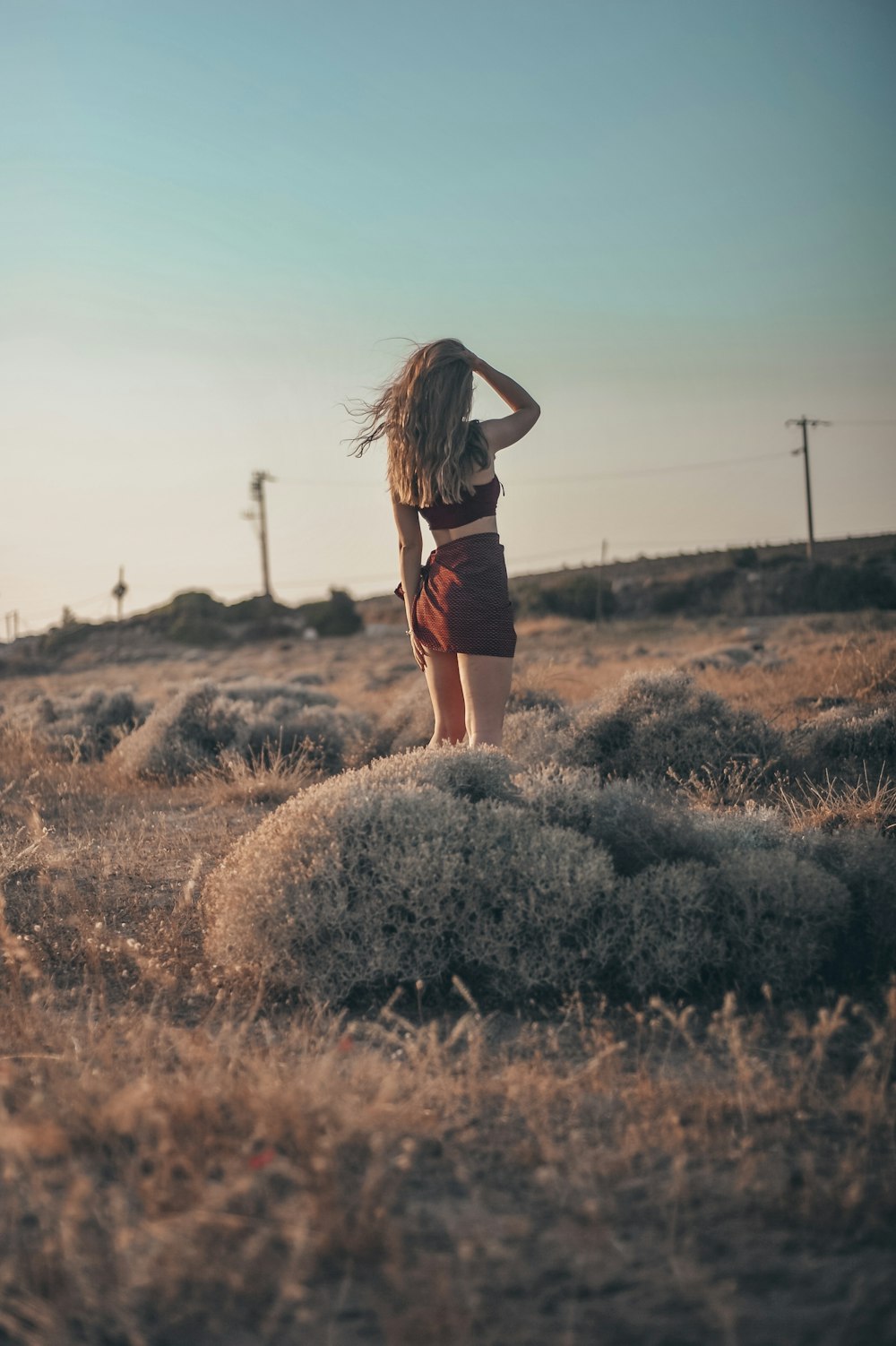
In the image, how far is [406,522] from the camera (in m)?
4.62

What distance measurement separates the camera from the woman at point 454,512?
4.31 metres

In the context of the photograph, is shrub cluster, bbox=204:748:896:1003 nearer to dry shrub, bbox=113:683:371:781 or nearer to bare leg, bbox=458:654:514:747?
bare leg, bbox=458:654:514:747

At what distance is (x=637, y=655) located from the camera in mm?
20328

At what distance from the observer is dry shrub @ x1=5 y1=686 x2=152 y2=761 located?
9.57 m

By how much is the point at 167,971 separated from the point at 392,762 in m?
1.09

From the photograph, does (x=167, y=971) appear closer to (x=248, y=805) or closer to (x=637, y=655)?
(x=248, y=805)

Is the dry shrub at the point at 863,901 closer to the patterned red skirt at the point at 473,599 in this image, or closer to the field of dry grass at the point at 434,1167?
the field of dry grass at the point at 434,1167

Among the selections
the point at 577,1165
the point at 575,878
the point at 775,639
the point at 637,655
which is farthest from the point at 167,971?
the point at 775,639

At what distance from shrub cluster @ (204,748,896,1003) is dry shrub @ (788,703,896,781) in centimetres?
293

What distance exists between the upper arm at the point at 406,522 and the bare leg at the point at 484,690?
1.93 ft

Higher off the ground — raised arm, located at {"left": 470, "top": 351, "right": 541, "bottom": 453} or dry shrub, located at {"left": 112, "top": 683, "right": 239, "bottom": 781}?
raised arm, located at {"left": 470, "top": 351, "right": 541, "bottom": 453}

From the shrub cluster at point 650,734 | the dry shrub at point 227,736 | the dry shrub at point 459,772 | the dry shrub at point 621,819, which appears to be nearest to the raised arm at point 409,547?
the dry shrub at point 459,772

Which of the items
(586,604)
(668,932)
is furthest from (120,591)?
(668,932)

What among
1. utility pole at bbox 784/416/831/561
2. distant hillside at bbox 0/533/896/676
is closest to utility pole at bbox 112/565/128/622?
distant hillside at bbox 0/533/896/676
